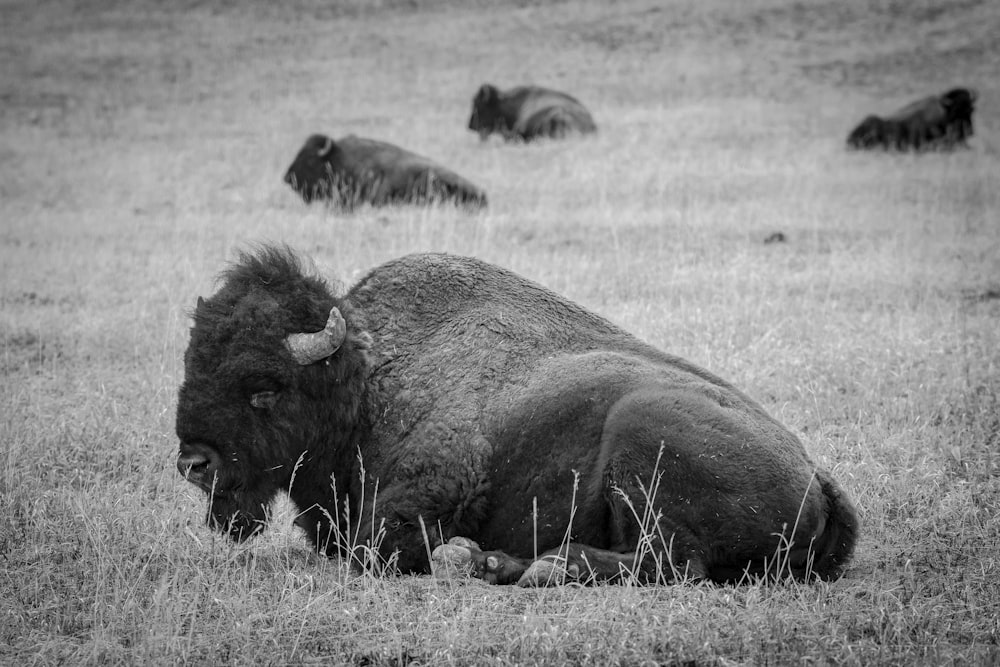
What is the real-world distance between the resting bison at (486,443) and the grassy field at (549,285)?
11.6 inches

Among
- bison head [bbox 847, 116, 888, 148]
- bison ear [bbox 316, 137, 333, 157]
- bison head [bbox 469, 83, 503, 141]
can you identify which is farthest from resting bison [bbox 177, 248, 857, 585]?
bison head [bbox 469, 83, 503, 141]

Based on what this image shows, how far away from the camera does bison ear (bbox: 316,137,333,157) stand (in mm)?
17906

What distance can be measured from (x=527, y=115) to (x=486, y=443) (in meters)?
21.2

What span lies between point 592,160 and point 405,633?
16829mm

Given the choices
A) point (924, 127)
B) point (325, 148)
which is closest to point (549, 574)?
point (325, 148)

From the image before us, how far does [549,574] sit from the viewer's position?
193 inches

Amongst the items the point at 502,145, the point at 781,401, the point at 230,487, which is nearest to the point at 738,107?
the point at 502,145

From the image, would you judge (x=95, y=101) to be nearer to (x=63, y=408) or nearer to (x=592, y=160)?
(x=592, y=160)

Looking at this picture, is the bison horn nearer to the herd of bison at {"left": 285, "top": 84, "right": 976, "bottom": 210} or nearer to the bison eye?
the bison eye

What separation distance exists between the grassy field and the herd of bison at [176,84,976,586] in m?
0.26

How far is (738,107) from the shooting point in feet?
87.4

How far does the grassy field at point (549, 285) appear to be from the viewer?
14.8 feet

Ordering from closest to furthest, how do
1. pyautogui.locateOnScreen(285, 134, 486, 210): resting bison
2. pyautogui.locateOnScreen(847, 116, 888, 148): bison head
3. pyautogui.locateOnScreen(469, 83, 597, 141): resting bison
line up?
pyautogui.locateOnScreen(285, 134, 486, 210): resting bison
pyautogui.locateOnScreen(847, 116, 888, 148): bison head
pyautogui.locateOnScreen(469, 83, 597, 141): resting bison

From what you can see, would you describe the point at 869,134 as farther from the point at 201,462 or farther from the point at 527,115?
the point at 201,462
